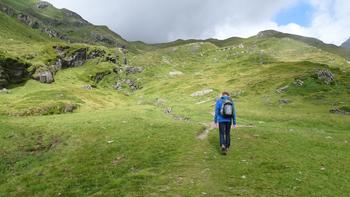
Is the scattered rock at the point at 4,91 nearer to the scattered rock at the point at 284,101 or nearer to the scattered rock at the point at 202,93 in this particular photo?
the scattered rock at the point at 202,93

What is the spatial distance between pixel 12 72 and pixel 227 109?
85.8m

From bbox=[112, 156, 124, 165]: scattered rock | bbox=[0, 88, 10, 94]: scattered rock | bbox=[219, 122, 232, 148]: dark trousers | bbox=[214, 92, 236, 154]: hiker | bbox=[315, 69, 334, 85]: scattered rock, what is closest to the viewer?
bbox=[112, 156, 124, 165]: scattered rock

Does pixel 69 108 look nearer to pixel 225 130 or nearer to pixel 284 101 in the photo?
pixel 225 130

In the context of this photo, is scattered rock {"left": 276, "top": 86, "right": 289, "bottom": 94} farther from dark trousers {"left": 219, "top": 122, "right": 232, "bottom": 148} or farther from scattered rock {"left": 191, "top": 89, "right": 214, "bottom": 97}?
dark trousers {"left": 219, "top": 122, "right": 232, "bottom": 148}

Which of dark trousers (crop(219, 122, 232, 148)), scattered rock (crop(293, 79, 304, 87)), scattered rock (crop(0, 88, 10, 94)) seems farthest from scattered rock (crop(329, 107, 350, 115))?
scattered rock (crop(0, 88, 10, 94))

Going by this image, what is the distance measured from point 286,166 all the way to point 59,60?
171 m

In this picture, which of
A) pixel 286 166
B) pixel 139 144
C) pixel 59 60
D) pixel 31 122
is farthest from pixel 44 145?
pixel 59 60

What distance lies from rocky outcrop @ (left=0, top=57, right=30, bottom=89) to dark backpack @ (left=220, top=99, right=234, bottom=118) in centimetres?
7946

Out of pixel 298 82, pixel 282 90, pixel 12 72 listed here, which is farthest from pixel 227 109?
pixel 12 72

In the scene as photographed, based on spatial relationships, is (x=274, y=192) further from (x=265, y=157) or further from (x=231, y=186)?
(x=265, y=157)

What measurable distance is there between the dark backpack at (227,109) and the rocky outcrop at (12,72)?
79461 millimetres

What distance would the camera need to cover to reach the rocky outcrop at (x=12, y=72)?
94625 millimetres

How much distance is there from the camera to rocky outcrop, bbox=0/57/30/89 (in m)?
94.6

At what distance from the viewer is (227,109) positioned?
28.7 meters
